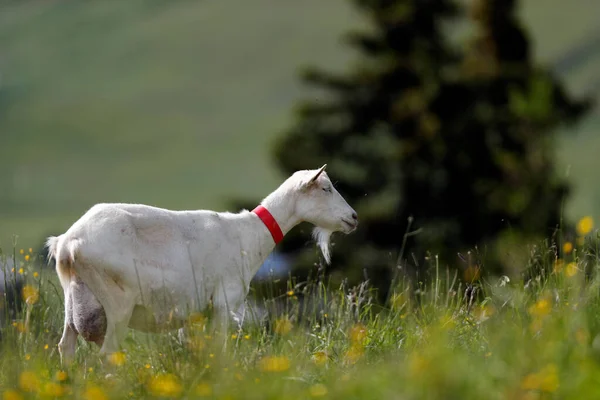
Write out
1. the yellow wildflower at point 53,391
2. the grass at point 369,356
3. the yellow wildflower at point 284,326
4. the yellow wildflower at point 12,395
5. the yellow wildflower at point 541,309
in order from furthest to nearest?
the yellow wildflower at point 284,326, the yellow wildflower at point 541,309, the yellow wildflower at point 53,391, the yellow wildflower at point 12,395, the grass at point 369,356

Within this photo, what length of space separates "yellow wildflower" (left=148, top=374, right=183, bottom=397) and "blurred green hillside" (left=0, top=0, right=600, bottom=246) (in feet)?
390

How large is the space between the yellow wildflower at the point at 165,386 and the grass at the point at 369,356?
2 cm

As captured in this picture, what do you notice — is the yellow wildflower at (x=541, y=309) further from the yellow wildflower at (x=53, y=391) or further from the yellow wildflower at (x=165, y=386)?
the yellow wildflower at (x=53, y=391)

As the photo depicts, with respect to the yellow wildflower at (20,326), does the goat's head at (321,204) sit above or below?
above

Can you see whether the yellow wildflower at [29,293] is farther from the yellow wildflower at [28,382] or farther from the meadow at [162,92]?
the meadow at [162,92]

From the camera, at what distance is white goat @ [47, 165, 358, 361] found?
6.72m

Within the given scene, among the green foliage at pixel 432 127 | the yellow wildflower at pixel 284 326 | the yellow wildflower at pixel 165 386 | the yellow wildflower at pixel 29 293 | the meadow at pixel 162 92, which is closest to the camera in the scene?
the yellow wildflower at pixel 165 386

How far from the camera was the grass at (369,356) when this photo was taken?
14.2 feet

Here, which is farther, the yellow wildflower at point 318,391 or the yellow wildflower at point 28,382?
the yellow wildflower at point 28,382

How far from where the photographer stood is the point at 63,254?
675 cm

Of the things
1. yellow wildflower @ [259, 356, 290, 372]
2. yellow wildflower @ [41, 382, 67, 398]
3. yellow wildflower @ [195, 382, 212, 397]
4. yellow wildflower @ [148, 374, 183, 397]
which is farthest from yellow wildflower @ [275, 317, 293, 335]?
yellow wildflower @ [41, 382, 67, 398]

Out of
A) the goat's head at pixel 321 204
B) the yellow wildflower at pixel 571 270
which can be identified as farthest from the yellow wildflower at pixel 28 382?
the goat's head at pixel 321 204

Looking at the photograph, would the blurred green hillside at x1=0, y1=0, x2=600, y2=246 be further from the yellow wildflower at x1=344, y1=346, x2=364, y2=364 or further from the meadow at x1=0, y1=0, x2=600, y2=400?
the yellow wildflower at x1=344, y1=346, x2=364, y2=364

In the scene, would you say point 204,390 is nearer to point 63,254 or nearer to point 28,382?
point 28,382
